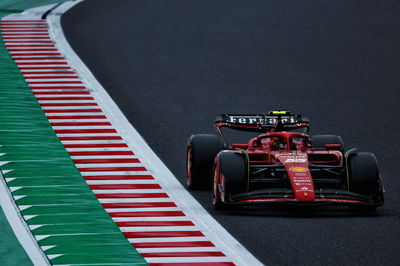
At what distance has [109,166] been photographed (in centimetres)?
1955

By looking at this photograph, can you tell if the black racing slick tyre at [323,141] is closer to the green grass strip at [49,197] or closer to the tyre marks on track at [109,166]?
the tyre marks on track at [109,166]

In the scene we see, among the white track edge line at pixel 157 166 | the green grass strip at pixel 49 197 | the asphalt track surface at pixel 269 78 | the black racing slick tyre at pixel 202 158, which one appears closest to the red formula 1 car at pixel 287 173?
the black racing slick tyre at pixel 202 158

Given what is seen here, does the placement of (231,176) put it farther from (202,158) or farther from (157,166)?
(157,166)

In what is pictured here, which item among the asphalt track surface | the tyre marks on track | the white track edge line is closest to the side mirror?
the asphalt track surface

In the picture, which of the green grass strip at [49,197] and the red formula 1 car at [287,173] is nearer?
the green grass strip at [49,197]

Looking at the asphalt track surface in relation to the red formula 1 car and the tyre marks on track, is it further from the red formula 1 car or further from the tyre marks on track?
the tyre marks on track

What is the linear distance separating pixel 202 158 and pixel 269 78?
11.6m

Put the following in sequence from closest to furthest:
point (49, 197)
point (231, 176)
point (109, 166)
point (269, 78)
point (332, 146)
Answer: point (231, 176) → point (49, 197) → point (332, 146) → point (109, 166) → point (269, 78)

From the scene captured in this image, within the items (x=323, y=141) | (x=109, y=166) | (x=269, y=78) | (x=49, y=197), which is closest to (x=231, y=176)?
(x=323, y=141)

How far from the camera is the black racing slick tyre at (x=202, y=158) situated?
17.6 meters

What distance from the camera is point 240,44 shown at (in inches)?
1294

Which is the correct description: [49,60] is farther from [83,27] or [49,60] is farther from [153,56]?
[83,27]

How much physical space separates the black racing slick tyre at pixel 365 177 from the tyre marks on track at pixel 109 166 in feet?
7.93

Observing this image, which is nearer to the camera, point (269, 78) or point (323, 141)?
point (323, 141)
